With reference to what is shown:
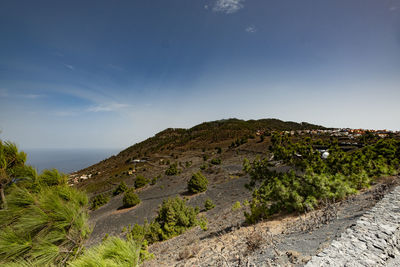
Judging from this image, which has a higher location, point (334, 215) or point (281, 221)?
Answer: point (334, 215)

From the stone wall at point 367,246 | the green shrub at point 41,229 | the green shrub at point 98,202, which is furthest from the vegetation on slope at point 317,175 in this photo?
the green shrub at point 98,202

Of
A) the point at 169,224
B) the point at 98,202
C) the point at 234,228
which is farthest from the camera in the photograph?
the point at 98,202

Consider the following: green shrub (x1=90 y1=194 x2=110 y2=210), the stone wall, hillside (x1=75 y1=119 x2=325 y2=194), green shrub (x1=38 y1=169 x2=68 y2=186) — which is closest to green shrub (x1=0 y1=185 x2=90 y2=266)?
green shrub (x1=38 y1=169 x2=68 y2=186)

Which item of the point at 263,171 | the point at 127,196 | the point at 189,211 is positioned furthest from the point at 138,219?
the point at 263,171

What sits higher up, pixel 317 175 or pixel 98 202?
pixel 317 175

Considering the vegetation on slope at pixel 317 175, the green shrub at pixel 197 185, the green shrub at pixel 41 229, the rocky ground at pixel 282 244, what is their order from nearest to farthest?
1. the green shrub at pixel 41 229
2. the rocky ground at pixel 282 244
3. the vegetation on slope at pixel 317 175
4. the green shrub at pixel 197 185

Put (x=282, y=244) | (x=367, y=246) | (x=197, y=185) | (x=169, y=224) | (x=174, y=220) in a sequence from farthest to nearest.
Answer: (x=197, y=185) → (x=174, y=220) → (x=169, y=224) → (x=282, y=244) → (x=367, y=246)

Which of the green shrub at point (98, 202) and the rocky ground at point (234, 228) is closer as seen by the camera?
the rocky ground at point (234, 228)

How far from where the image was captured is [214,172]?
23797 mm

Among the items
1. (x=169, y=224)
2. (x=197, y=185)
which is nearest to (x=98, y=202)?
(x=197, y=185)

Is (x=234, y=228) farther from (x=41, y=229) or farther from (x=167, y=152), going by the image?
(x=167, y=152)

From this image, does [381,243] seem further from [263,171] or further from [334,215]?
[263,171]

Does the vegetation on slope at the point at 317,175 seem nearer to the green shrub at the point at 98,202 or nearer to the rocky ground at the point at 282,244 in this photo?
the rocky ground at the point at 282,244

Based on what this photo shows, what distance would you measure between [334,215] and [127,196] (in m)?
16.5
